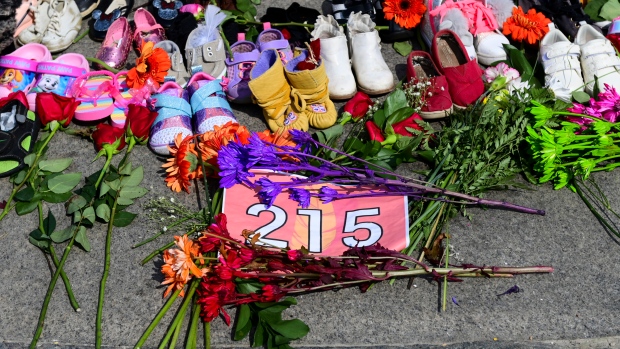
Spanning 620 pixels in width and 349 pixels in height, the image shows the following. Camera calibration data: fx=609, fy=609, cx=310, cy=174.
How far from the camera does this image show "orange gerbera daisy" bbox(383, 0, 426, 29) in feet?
11.3

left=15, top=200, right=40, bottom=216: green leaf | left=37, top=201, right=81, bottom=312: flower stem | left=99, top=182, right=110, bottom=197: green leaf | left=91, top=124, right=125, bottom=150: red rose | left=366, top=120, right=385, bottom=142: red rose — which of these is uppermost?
left=91, top=124, right=125, bottom=150: red rose

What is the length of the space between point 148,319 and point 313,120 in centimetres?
124

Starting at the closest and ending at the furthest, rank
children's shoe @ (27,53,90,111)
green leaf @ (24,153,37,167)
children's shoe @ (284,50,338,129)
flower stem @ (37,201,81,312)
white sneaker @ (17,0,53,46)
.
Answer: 1. flower stem @ (37,201,81,312)
2. green leaf @ (24,153,37,167)
3. children's shoe @ (284,50,338,129)
4. children's shoe @ (27,53,90,111)
5. white sneaker @ (17,0,53,46)

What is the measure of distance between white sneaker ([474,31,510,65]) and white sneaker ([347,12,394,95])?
55 centimetres

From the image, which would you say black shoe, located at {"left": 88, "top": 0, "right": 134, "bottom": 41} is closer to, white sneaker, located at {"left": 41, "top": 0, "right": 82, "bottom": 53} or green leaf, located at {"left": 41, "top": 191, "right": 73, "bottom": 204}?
white sneaker, located at {"left": 41, "top": 0, "right": 82, "bottom": 53}

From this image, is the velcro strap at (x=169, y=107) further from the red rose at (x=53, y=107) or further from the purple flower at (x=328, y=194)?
the purple flower at (x=328, y=194)

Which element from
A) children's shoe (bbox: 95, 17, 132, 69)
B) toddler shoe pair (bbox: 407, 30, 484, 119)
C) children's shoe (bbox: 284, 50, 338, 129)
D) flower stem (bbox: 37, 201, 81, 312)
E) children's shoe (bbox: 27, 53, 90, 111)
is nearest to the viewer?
flower stem (bbox: 37, 201, 81, 312)

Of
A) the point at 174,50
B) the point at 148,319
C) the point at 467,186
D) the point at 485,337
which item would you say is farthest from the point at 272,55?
the point at 485,337

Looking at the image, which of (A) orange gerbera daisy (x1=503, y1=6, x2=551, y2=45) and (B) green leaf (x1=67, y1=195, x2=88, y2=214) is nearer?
(B) green leaf (x1=67, y1=195, x2=88, y2=214)

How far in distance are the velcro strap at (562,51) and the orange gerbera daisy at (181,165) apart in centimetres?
190

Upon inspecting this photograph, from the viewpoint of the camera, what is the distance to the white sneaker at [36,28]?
3.49 meters

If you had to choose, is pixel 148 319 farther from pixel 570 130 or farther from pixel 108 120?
pixel 570 130

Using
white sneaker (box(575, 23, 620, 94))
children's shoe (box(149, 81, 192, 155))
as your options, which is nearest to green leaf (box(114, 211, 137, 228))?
children's shoe (box(149, 81, 192, 155))

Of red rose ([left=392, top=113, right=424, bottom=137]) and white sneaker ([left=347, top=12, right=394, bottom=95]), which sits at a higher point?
white sneaker ([left=347, top=12, right=394, bottom=95])
